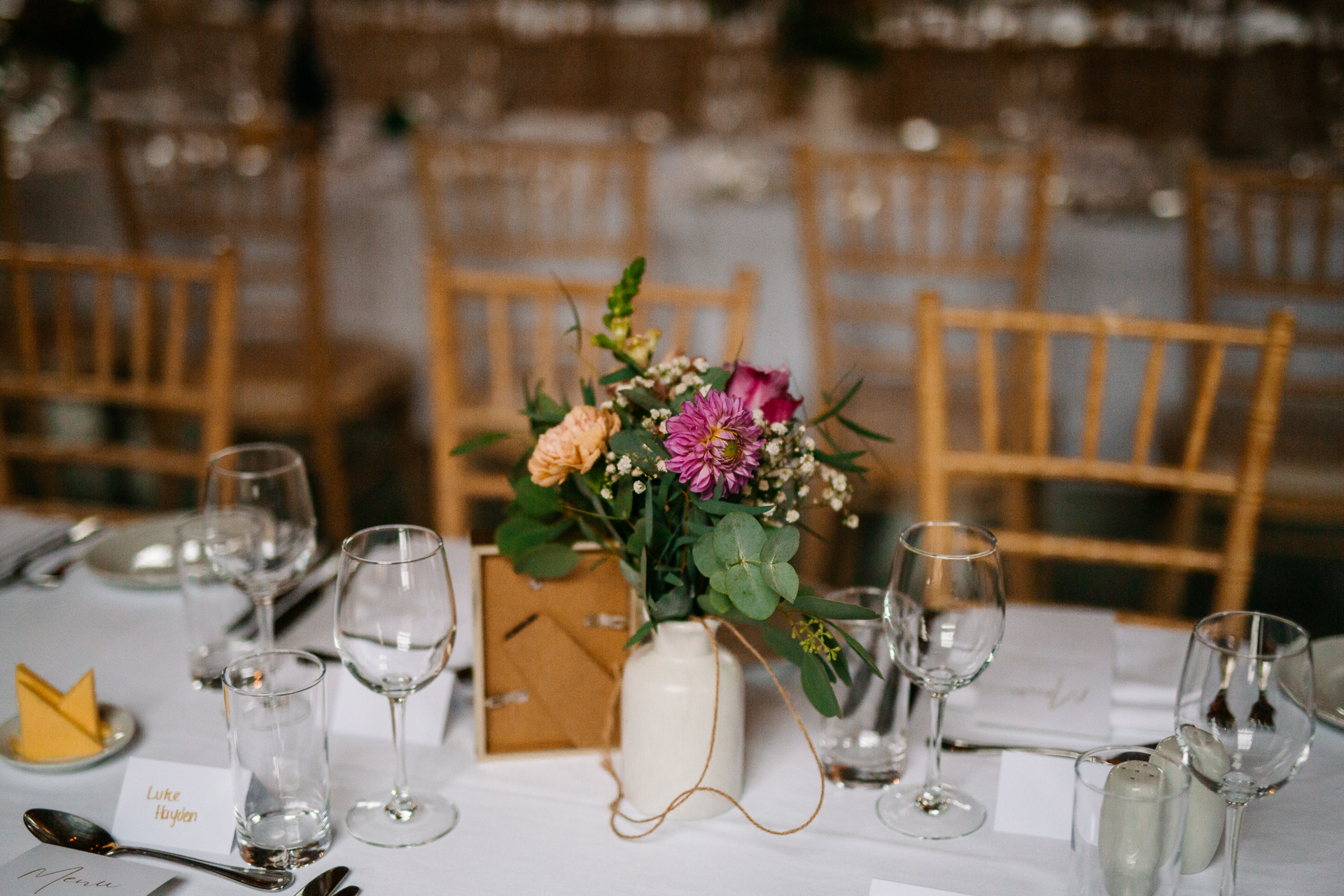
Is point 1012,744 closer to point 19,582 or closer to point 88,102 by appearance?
point 19,582

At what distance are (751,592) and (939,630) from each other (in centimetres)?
14

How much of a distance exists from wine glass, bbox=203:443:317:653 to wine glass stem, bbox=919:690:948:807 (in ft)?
1.79

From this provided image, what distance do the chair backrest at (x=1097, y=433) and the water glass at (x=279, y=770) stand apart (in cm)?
80

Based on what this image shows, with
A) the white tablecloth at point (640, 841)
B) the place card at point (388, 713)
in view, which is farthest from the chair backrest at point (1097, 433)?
the place card at point (388, 713)

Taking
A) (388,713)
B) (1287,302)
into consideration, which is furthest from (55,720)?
(1287,302)

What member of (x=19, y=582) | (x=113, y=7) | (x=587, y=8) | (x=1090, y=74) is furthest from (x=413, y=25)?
(x=19, y=582)

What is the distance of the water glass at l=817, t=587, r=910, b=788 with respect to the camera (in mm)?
889

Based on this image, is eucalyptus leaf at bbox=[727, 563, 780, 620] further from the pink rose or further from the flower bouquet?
the pink rose

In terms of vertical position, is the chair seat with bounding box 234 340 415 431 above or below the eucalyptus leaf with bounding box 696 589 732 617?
below

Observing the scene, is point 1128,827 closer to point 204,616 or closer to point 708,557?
point 708,557

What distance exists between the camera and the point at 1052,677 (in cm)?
101

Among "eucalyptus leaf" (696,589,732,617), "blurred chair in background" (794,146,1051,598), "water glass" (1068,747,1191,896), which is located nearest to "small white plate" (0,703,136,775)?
"eucalyptus leaf" (696,589,732,617)

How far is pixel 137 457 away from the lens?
5.38 feet

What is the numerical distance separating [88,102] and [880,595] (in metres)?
3.96
